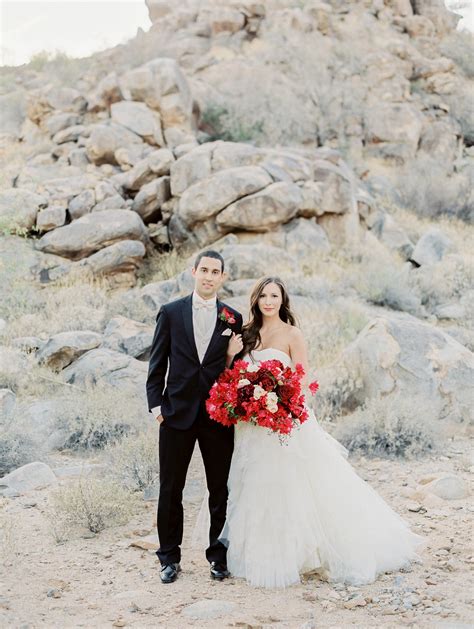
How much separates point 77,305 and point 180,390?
7567 mm

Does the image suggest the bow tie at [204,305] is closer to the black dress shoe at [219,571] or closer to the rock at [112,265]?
the black dress shoe at [219,571]

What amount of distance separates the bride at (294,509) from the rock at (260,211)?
8373 mm

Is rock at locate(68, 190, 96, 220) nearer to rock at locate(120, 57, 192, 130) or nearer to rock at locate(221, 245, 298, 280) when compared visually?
rock at locate(221, 245, 298, 280)

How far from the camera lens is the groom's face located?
4508 millimetres

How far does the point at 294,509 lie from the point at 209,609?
2.99 ft

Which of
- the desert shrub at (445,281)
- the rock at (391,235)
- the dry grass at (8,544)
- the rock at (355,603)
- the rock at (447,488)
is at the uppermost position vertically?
the dry grass at (8,544)

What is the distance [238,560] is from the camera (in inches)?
179

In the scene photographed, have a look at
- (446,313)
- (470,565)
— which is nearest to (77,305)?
(446,313)

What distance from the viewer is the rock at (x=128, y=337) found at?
9789 millimetres

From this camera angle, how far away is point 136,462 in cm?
648

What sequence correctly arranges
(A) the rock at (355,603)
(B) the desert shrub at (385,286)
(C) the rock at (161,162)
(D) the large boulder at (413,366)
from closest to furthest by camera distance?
(A) the rock at (355,603)
(D) the large boulder at (413,366)
(B) the desert shrub at (385,286)
(C) the rock at (161,162)

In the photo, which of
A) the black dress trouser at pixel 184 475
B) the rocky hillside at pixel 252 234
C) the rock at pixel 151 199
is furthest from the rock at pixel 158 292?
the black dress trouser at pixel 184 475

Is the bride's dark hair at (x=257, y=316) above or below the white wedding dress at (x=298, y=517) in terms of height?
above

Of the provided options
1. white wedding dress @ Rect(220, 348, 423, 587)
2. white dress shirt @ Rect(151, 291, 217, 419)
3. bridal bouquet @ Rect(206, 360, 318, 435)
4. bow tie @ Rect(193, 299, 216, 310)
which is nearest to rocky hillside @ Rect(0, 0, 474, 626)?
white wedding dress @ Rect(220, 348, 423, 587)
